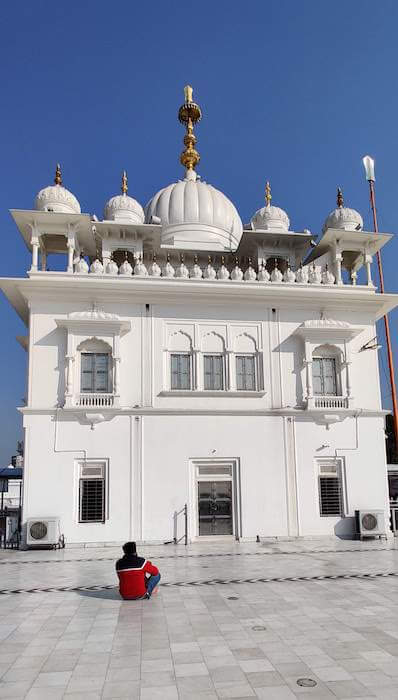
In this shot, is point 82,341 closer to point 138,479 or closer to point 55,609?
point 138,479

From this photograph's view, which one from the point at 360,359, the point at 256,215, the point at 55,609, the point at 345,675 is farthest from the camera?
the point at 256,215

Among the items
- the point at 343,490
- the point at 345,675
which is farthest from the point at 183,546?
the point at 345,675

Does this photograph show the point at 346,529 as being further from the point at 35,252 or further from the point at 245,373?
the point at 35,252

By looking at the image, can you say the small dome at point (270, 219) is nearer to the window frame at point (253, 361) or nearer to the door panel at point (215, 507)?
the window frame at point (253, 361)

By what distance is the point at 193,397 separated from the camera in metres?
17.5

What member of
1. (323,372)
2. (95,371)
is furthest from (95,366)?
(323,372)

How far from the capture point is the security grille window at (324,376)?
725 inches

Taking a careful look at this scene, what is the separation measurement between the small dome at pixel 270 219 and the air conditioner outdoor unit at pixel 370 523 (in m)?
10.4

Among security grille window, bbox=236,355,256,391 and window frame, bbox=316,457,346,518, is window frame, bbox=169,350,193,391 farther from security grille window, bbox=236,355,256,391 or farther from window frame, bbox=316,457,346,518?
window frame, bbox=316,457,346,518

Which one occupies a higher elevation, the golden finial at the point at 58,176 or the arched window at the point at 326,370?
the golden finial at the point at 58,176

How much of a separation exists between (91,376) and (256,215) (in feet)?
30.5

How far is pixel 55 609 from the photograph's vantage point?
29.6 feet

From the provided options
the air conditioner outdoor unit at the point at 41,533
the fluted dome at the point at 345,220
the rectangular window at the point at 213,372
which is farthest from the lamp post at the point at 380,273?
the air conditioner outdoor unit at the point at 41,533

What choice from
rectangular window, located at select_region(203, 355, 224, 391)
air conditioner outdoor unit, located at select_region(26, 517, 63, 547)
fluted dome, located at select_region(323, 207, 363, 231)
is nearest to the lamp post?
fluted dome, located at select_region(323, 207, 363, 231)
